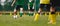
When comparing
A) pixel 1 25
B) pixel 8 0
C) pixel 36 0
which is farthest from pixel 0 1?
Answer: pixel 1 25

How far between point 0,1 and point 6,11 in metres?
1.01

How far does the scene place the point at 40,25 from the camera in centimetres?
704

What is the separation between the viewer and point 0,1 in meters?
15.9

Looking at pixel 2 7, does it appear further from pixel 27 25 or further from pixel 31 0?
pixel 27 25

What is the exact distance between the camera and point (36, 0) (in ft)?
44.2

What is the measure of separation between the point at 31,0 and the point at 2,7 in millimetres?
2697

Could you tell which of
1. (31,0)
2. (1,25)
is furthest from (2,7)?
(1,25)

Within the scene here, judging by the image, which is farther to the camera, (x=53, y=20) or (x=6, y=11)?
(x=6, y=11)

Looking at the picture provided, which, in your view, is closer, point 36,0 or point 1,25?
point 1,25

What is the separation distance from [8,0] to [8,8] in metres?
0.60

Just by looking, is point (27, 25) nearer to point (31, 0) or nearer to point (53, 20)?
point (53, 20)

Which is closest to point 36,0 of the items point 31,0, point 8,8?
point 31,0

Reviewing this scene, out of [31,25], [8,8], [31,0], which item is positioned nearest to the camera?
[31,25]

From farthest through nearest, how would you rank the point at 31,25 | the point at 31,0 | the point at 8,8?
the point at 8,8 → the point at 31,0 → the point at 31,25
